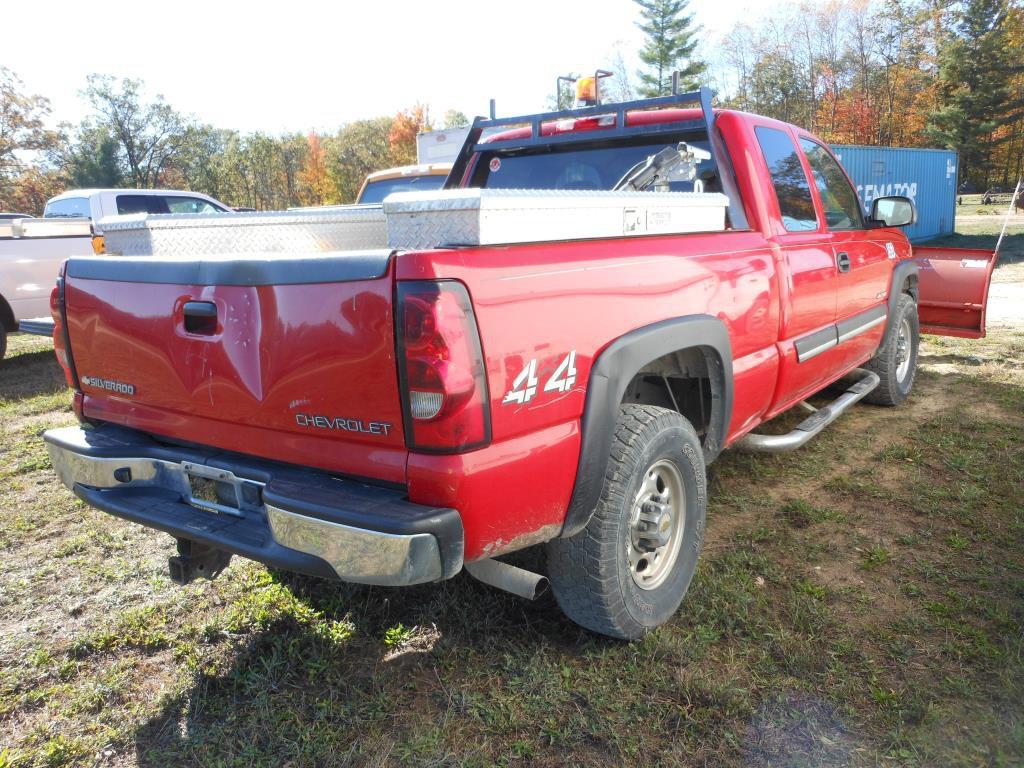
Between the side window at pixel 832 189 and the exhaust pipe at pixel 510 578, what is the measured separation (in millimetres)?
2909

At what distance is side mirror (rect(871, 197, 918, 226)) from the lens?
15.8 ft

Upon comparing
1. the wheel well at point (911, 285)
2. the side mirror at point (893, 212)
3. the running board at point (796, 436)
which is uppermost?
the side mirror at point (893, 212)

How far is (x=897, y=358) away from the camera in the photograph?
18.4 feet

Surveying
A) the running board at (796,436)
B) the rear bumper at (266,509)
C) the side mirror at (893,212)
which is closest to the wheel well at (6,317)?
the rear bumper at (266,509)

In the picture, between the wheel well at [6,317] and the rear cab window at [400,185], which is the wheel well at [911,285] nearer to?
the rear cab window at [400,185]

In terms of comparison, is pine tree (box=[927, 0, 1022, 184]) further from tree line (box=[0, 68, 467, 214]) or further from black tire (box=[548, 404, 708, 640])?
black tire (box=[548, 404, 708, 640])

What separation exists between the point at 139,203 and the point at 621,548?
1013cm

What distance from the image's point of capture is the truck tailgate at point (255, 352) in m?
2.03

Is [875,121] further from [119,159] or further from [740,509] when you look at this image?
[740,509]

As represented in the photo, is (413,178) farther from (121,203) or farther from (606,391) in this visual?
(606,391)

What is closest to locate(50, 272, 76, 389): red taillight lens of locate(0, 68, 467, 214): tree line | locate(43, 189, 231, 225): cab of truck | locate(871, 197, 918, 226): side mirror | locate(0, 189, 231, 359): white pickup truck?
locate(871, 197, 918, 226): side mirror

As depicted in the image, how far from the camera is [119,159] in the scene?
47.0 m

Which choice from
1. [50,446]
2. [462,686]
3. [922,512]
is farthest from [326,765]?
[922,512]

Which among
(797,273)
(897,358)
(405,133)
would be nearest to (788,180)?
(797,273)
